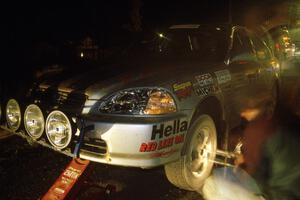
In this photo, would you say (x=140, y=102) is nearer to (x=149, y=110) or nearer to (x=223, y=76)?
(x=149, y=110)

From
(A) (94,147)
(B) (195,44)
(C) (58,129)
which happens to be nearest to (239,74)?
(B) (195,44)

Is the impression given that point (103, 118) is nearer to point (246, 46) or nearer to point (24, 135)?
point (24, 135)

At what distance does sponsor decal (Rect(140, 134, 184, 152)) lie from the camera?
322 centimetres

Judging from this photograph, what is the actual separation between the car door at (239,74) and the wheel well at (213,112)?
0.15 m

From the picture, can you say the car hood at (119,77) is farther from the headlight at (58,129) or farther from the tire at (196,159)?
the tire at (196,159)

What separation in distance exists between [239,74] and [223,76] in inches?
17.1

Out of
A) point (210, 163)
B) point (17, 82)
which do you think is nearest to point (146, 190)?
point (210, 163)

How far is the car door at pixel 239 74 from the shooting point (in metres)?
4.44

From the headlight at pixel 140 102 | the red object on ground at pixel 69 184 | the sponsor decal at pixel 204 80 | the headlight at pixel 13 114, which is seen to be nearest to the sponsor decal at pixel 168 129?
the headlight at pixel 140 102

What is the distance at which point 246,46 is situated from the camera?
5.27 meters

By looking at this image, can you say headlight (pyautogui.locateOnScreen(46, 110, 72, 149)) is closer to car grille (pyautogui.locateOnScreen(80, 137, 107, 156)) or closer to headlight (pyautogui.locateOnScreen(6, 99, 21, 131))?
car grille (pyautogui.locateOnScreen(80, 137, 107, 156))

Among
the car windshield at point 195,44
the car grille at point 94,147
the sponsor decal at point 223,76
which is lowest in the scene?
the car grille at point 94,147

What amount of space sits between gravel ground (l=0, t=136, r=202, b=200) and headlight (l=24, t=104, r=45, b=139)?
0.68m

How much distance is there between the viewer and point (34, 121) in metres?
3.57
